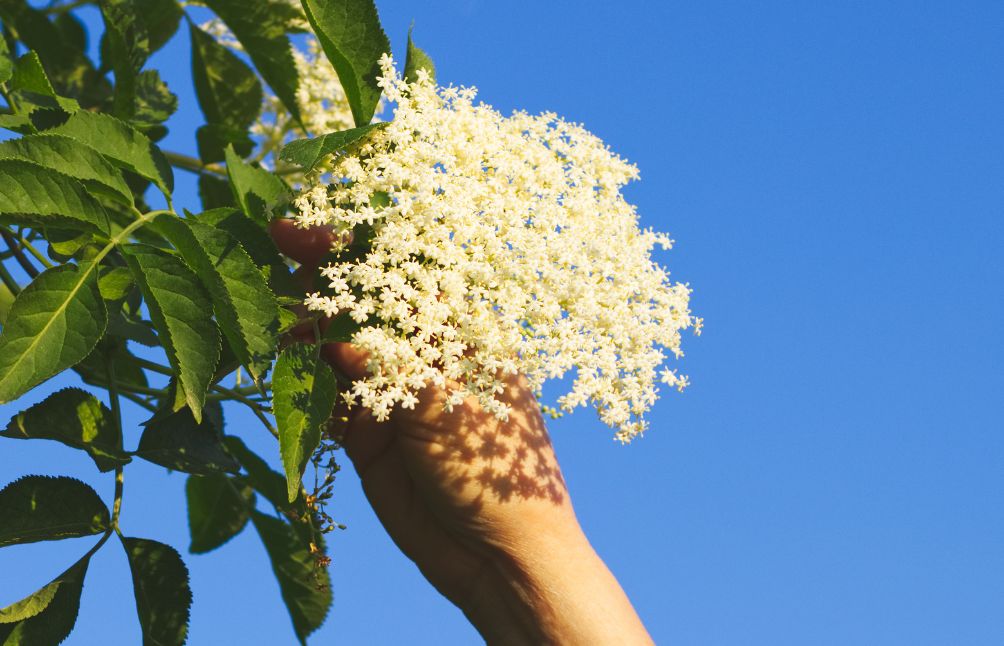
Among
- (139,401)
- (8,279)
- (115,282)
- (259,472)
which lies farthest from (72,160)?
(259,472)

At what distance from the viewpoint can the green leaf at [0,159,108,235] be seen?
1.76m

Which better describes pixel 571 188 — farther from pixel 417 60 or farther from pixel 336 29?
pixel 336 29

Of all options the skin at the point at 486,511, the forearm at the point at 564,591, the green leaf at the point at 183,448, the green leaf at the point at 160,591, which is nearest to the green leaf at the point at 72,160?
the skin at the point at 486,511

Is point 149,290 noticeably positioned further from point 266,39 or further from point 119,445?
point 266,39

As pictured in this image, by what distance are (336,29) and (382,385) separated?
771 mm

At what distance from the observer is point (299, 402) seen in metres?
1.94

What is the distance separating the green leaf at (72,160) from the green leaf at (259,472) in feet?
3.93

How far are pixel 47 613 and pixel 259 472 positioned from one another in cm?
90

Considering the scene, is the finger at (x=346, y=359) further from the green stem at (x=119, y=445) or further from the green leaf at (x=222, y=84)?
the green leaf at (x=222, y=84)

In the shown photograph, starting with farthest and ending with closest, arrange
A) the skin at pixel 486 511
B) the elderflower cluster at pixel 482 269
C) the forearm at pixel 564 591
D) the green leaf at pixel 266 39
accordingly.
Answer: the green leaf at pixel 266 39 < the forearm at pixel 564 591 < the skin at pixel 486 511 < the elderflower cluster at pixel 482 269

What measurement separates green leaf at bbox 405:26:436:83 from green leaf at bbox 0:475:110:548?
1199mm

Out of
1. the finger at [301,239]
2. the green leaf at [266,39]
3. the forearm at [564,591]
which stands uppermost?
the green leaf at [266,39]

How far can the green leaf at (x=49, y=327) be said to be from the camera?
5.64 feet

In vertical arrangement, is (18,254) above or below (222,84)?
below
